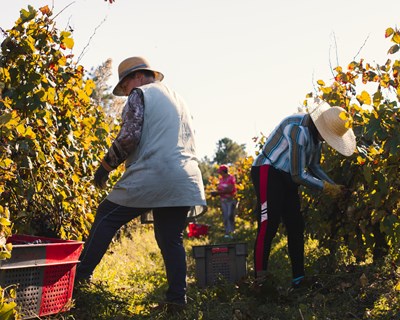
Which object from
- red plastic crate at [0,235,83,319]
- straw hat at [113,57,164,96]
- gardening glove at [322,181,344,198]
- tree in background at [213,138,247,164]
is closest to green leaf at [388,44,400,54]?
gardening glove at [322,181,344,198]

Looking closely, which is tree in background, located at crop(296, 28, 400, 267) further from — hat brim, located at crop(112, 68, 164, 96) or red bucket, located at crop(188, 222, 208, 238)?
red bucket, located at crop(188, 222, 208, 238)

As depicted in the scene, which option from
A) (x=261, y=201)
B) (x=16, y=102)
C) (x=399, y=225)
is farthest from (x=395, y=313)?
(x=16, y=102)

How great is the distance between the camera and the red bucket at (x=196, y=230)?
9.36m

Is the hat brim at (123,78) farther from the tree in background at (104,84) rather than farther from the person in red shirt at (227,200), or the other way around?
the person in red shirt at (227,200)

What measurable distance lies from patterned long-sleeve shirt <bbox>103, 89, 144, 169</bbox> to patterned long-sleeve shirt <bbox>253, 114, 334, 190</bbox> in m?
1.16

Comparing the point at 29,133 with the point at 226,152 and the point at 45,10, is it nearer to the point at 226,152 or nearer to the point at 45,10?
the point at 45,10

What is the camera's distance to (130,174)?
3.44 metres

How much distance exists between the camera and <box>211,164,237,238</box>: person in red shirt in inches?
394

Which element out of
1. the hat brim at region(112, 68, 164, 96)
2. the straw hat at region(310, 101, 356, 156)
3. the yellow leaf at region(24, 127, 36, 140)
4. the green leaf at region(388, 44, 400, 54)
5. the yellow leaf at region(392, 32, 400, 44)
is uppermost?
the yellow leaf at region(392, 32, 400, 44)

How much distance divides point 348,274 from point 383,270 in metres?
0.25

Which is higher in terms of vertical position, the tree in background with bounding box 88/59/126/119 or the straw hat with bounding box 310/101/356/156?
the tree in background with bounding box 88/59/126/119

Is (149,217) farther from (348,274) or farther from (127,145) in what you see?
(348,274)

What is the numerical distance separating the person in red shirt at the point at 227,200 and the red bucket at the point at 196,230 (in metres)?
0.46

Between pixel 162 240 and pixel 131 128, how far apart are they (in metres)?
0.73
